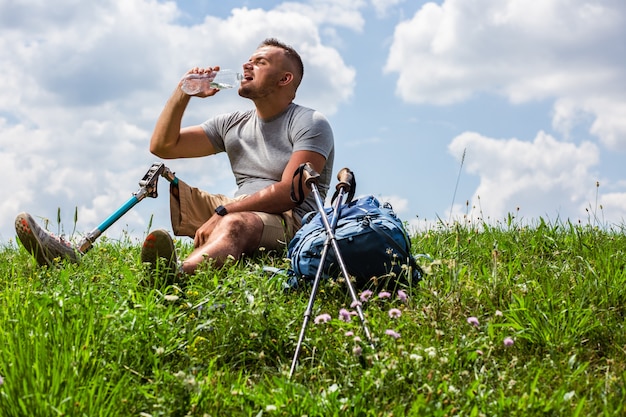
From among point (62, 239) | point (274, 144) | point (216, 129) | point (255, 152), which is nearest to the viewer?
point (62, 239)

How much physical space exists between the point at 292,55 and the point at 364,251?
3004 mm

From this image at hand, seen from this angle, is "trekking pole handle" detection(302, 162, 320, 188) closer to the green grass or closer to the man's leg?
the green grass

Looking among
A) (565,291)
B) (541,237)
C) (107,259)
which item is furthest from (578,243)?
(107,259)

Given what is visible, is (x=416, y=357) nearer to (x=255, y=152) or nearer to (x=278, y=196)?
(x=278, y=196)

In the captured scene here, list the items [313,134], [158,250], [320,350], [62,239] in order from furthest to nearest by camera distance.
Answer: [313,134], [62,239], [158,250], [320,350]

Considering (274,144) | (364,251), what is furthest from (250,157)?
(364,251)

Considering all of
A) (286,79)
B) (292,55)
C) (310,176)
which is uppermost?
(292,55)

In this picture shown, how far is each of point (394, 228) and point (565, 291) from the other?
4.42ft

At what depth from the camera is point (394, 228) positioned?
228 inches

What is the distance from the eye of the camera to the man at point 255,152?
6977mm

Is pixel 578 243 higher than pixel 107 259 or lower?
lower

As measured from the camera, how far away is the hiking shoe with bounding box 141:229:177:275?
18.9 ft

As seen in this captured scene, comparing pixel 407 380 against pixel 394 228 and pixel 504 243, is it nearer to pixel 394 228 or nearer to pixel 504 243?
pixel 394 228

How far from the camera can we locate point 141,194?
7.46m
